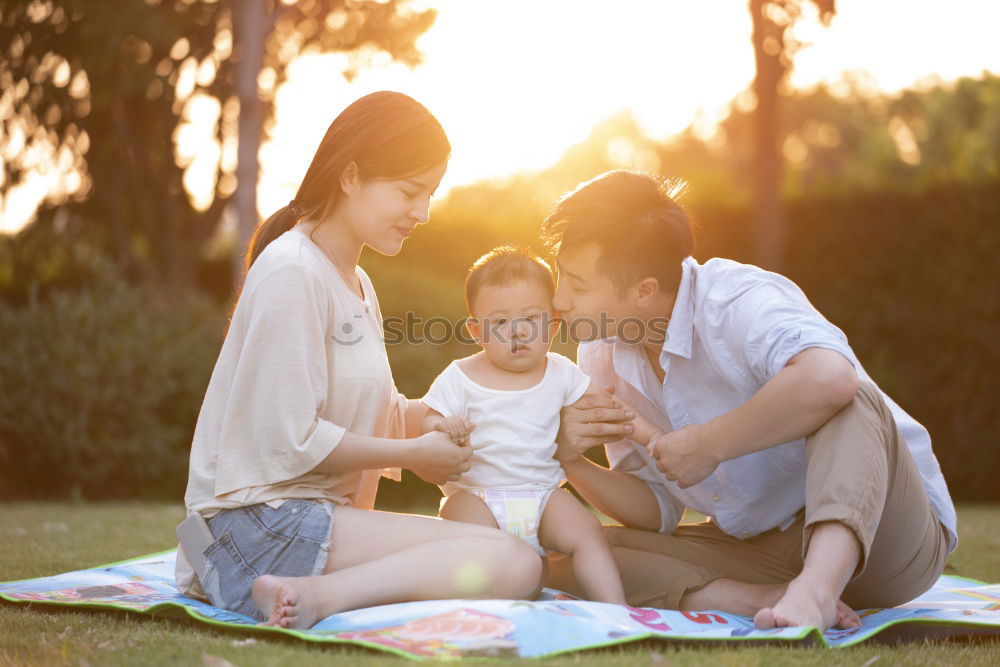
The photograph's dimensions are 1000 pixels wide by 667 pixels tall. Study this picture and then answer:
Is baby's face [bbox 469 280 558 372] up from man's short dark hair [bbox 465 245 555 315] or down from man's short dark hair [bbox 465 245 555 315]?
down

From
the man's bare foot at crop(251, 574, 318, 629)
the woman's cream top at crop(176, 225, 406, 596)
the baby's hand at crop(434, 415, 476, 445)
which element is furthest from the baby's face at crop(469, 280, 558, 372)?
the man's bare foot at crop(251, 574, 318, 629)

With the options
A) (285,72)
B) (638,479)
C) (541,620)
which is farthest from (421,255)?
(541,620)

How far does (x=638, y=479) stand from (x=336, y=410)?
108cm

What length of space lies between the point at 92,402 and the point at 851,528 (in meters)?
6.22

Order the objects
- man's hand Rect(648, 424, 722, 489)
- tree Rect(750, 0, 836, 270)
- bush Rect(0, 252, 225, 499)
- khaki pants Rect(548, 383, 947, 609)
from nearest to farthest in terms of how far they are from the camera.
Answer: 1. khaki pants Rect(548, 383, 947, 609)
2. man's hand Rect(648, 424, 722, 489)
3. bush Rect(0, 252, 225, 499)
4. tree Rect(750, 0, 836, 270)

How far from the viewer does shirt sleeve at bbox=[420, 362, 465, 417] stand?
334 cm

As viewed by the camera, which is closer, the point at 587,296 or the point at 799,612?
the point at 799,612

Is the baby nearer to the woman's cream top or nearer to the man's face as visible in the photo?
the man's face

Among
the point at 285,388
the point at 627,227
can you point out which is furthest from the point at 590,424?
the point at 285,388

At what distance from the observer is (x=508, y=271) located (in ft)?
11.1

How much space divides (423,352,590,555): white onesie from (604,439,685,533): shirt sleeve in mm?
202

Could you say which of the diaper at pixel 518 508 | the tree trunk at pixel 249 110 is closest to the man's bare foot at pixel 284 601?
the diaper at pixel 518 508

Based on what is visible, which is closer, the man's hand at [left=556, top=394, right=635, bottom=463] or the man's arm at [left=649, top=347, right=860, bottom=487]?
the man's arm at [left=649, top=347, right=860, bottom=487]

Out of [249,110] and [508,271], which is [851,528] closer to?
[508,271]
